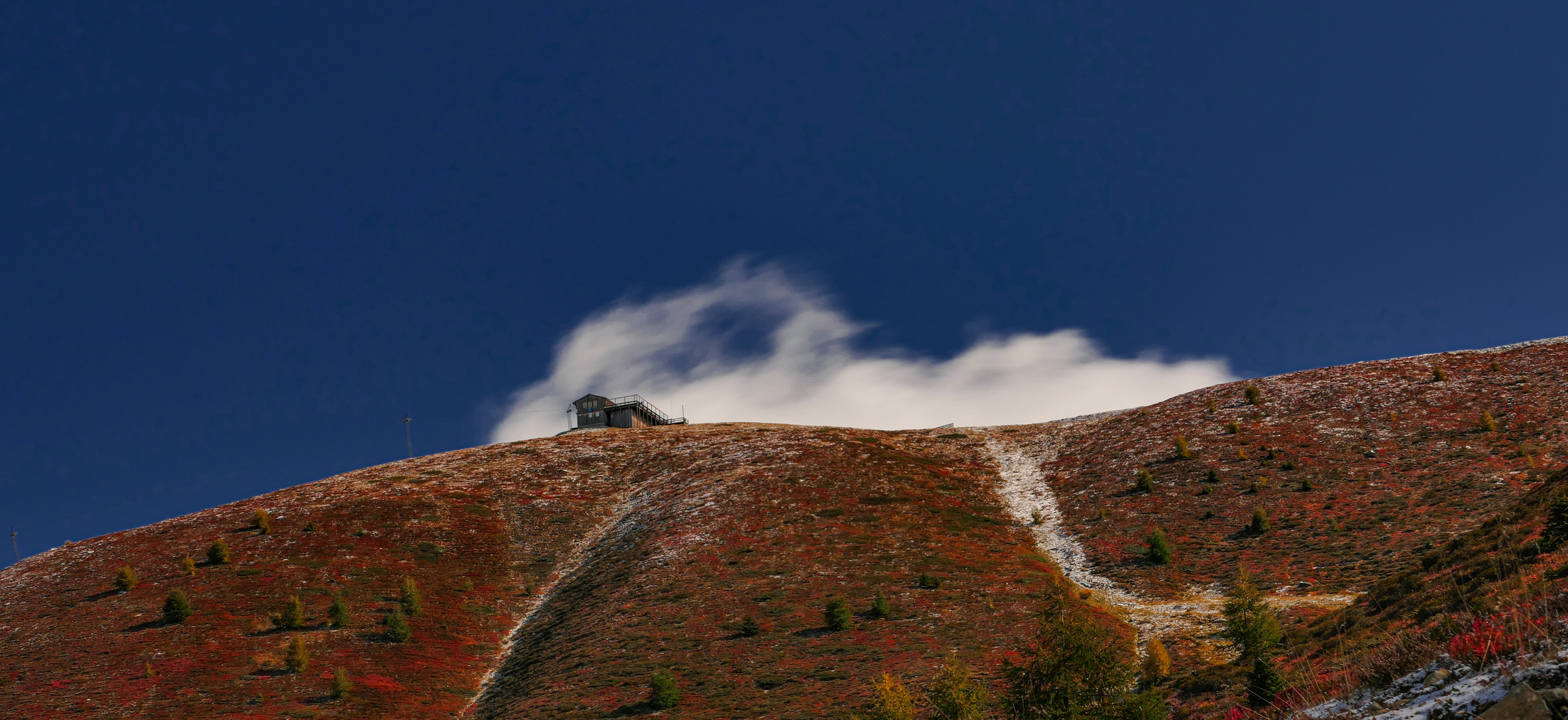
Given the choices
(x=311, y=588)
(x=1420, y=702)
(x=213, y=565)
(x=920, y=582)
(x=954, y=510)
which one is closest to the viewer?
(x=1420, y=702)

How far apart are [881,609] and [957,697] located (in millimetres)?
17236

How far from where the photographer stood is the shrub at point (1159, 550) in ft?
152

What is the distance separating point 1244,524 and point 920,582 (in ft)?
64.8

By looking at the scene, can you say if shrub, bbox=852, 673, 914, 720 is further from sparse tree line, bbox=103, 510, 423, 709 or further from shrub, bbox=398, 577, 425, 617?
shrub, bbox=398, 577, 425, 617

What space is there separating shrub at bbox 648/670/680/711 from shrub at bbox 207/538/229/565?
122 ft

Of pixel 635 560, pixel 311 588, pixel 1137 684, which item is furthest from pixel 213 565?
pixel 1137 684

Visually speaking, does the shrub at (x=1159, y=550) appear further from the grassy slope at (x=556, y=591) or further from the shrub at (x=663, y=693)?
the shrub at (x=663, y=693)

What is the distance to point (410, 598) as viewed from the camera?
49188 mm

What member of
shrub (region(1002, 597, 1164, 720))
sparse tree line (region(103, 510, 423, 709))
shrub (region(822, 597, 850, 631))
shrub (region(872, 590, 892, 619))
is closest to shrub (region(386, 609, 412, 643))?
sparse tree line (region(103, 510, 423, 709))

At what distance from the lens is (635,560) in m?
53.1

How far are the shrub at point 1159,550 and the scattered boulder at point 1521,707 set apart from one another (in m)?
41.0

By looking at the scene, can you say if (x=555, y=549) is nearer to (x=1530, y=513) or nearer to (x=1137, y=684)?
(x=1137, y=684)

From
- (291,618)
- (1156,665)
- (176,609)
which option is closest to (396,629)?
(291,618)

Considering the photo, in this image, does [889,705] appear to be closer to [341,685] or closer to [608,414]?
[341,685]
